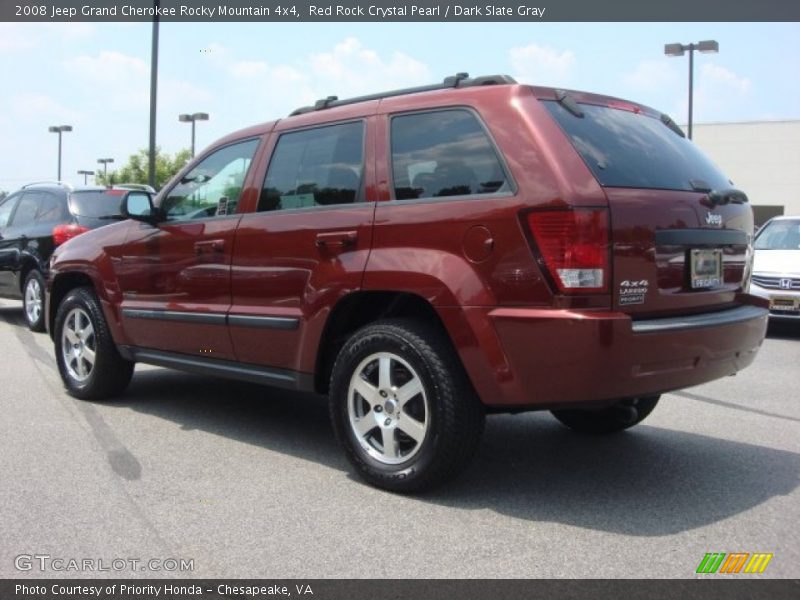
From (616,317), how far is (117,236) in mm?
3772

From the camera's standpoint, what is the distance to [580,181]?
137 inches

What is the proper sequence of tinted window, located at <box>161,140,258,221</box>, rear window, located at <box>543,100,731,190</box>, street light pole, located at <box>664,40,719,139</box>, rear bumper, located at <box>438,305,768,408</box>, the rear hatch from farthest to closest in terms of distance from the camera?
1. street light pole, located at <box>664,40,719,139</box>
2. tinted window, located at <box>161,140,258,221</box>
3. rear window, located at <box>543,100,731,190</box>
4. the rear hatch
5. rear bumper, located at <box>438,305,768,408</box>

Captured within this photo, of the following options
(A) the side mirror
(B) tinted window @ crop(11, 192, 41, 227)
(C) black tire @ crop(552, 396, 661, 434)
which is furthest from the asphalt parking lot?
(B) tinted window @ crop(11, 192, 41, 227)

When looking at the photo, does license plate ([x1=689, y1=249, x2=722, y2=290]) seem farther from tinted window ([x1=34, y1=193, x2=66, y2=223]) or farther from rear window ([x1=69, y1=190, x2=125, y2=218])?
tinted window ([x1=34, y1=193, x2=66, y2=223])

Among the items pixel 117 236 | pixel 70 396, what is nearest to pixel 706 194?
pixel 117 236

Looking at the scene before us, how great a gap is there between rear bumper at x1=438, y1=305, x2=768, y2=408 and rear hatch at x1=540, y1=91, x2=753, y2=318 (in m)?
0.13

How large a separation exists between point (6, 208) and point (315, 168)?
323 inches

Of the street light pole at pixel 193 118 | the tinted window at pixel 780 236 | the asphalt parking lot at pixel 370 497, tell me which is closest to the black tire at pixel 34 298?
the asphalt parking lot at pixel 370 497

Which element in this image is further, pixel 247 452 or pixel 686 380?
pixel 247 452

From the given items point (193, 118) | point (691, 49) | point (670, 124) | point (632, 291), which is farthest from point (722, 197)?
point (193, 118)

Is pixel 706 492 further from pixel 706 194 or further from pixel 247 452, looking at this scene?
pixel 247 452

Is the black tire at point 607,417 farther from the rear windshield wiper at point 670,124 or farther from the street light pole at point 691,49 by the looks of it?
the street light pole at point 691,49

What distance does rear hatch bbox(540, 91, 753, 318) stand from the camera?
3525 millimetres

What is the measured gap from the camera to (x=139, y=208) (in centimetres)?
546
